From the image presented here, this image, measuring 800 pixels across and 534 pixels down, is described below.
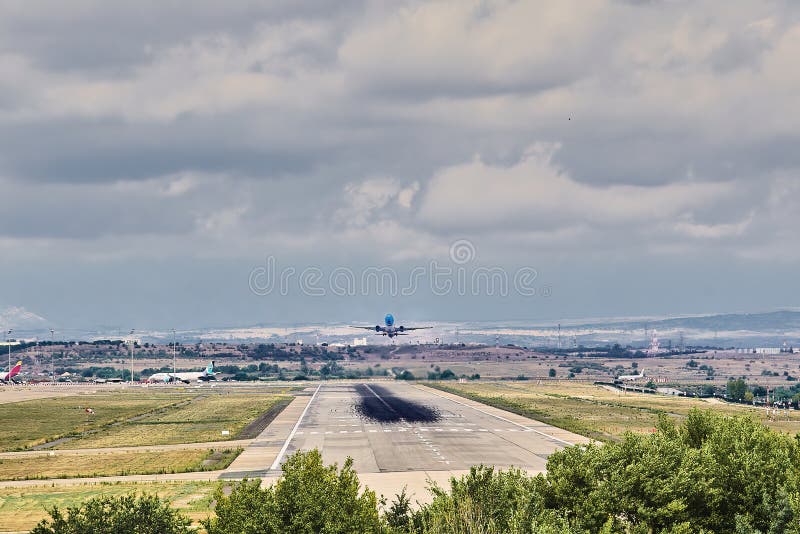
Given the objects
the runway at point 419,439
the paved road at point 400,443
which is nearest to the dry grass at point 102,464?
A: the paved road at point 400,443

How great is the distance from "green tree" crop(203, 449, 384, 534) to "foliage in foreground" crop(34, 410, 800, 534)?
0.16 feet

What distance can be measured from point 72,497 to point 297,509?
43.9m

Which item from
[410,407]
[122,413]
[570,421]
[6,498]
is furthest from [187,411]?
[6,498]

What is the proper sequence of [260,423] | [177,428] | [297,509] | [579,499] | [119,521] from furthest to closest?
1. [260,423]
2. [177,428]
3. [579,499]
4. [297,509]
5. [119,521]

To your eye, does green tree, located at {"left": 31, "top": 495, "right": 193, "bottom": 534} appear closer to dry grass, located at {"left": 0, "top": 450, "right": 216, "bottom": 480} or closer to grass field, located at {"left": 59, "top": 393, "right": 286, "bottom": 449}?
dry grass, located at {"left": 0, "top": 450, "right": 216, "bottom": 480}

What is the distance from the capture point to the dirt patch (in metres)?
134

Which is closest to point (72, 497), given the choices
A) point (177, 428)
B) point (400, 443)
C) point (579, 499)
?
point (400, 443)

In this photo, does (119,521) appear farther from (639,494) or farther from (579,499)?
(639,494)

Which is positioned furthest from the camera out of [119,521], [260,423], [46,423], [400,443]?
[46,423]

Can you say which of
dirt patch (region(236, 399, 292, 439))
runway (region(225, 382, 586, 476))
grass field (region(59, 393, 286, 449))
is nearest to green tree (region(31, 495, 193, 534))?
runway (region(225, 382, 586, 476))

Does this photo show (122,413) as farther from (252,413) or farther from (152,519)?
(152,519)

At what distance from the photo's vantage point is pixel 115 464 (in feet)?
347

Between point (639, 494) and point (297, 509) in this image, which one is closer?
point (297, 509)

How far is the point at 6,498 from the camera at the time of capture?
270ft
